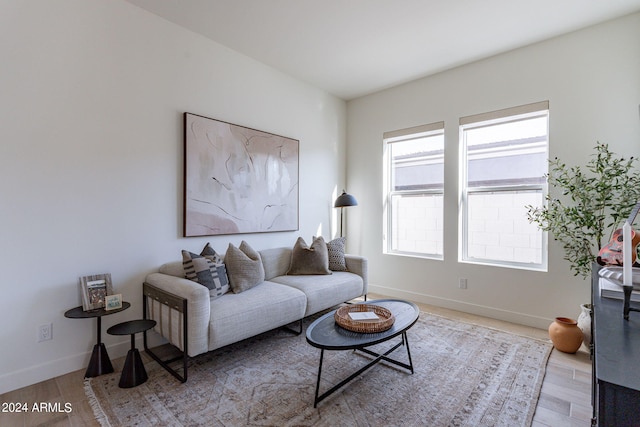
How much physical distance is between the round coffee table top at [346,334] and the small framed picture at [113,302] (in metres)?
1.42

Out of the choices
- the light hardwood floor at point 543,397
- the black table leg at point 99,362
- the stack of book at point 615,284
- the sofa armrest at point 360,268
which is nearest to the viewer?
the stack of book at point 615,284

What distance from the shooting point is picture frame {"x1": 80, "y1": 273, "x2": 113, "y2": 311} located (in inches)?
87.1

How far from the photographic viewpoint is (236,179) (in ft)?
10.7

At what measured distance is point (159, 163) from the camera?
2734 millimetres

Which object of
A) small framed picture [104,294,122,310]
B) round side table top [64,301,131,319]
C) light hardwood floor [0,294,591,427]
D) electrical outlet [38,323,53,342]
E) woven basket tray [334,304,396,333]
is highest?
small framed picture [104,294,122,310]

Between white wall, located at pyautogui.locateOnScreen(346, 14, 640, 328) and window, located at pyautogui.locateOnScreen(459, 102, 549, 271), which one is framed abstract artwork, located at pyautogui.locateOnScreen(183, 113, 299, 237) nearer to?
white wall, located at pyautogui.locateOnScreen(346, 14, 640, 328)

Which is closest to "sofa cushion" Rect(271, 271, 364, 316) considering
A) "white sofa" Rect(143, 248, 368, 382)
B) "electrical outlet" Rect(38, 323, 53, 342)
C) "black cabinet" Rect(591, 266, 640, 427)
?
"white sofa" Rect(143, 248, 368, 382)

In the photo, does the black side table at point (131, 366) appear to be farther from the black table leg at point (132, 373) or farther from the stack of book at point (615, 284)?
the stack of book at point (615, 284)

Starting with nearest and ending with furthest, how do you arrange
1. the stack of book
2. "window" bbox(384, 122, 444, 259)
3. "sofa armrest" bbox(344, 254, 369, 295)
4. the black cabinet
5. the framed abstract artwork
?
the black cabinet
the stack of book
the framed abstract artwork
"sofa armrest" bbox(344, 254, 369, 295)
"window" bbox(384, 122, 444, 259)

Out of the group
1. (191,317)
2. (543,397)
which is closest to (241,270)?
(191,317)

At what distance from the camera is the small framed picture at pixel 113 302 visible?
2.21 meters

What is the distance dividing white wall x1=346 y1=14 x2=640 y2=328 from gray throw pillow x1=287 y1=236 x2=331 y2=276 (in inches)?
48.2

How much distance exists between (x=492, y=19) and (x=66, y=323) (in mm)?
4254

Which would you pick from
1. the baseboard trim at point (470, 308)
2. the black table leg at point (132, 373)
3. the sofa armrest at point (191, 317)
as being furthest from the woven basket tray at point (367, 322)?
the baseboard trim at point (470, 308)
